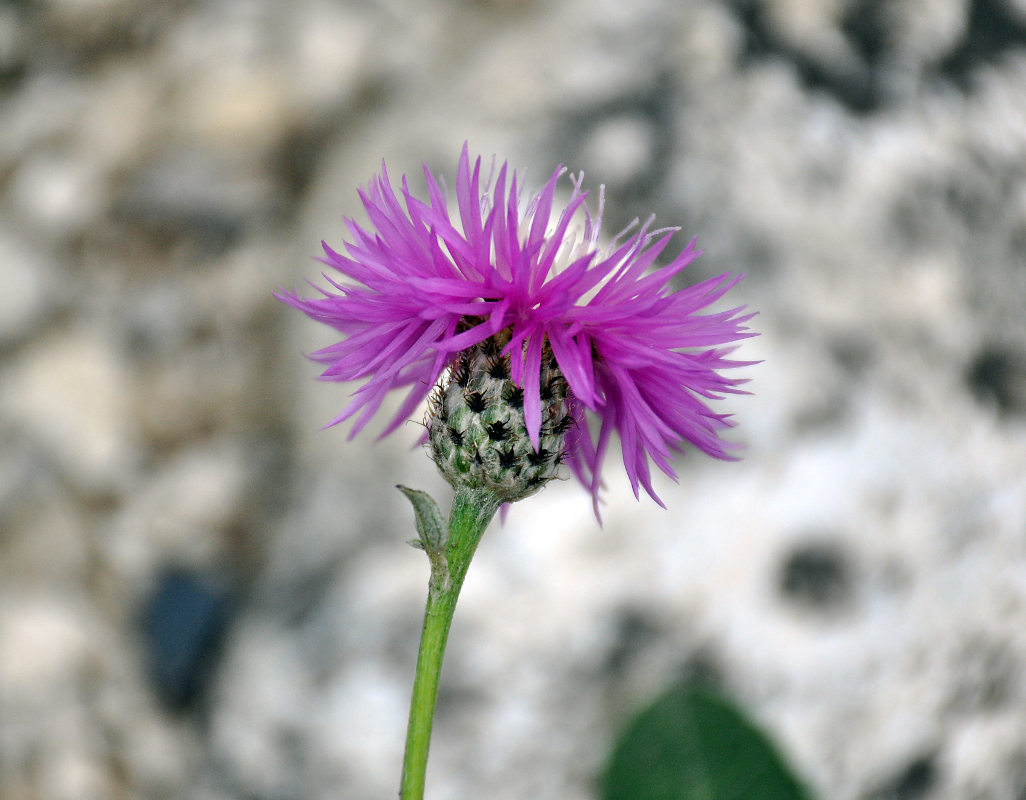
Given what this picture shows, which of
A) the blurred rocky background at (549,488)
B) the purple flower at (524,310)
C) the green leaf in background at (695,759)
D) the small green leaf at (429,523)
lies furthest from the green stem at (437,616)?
the blurred rocky background at (549,488)

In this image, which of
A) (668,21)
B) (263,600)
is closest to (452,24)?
(668,21)

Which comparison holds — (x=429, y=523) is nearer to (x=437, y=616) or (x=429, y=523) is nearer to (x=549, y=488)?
(x=437, y=616)

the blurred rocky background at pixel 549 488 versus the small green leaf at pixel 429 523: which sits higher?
the blurred rocky background at pixel 549 488

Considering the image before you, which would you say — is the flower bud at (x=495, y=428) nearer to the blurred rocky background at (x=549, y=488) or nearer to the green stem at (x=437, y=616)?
the green stem at (x=437, y=616)

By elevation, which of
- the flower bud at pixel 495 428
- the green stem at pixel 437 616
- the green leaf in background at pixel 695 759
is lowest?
the green leaf in background at pixel 695 759

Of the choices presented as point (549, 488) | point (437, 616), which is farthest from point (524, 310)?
point (549, 488)
